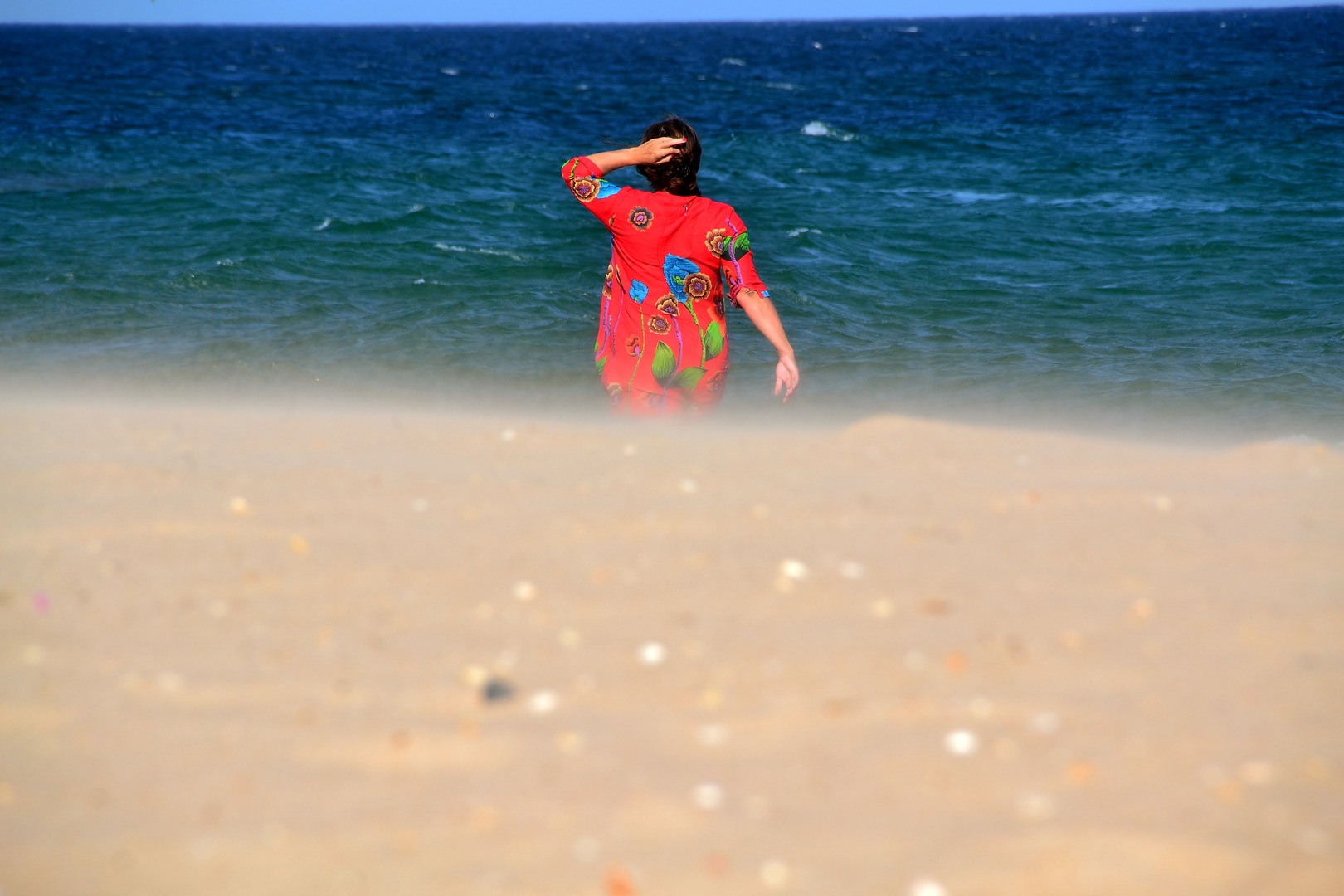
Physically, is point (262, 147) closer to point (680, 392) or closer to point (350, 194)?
point (350, 194)

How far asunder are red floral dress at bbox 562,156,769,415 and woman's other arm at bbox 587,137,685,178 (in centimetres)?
13

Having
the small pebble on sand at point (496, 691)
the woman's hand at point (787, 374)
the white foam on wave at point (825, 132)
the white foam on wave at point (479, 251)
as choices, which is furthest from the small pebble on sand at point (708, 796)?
the white foam on wave at point (825, 132)

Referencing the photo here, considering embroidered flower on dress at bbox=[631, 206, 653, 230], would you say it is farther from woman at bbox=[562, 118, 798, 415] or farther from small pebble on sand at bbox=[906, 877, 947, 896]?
small pebble on sand at bbox=[906, 877, 947, 896]

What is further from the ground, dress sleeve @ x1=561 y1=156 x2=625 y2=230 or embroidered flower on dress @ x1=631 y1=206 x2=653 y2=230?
dress sleeve @ x1=561 y1=156 x2=625 y2=230

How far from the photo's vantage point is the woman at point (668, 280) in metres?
4.60

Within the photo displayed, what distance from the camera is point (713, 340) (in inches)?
192

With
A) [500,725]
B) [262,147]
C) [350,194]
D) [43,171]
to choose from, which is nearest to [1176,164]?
[350,194]

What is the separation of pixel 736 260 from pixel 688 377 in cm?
58

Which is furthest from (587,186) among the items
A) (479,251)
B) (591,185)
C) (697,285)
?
(479,251)

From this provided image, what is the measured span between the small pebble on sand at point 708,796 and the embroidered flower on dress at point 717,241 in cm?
309

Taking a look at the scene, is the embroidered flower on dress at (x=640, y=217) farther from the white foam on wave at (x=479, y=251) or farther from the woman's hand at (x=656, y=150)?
the white foam on wave at (x=479, y=251)

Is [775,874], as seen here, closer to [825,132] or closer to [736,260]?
[736,260]

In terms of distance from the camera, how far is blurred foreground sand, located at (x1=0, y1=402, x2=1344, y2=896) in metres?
1.80

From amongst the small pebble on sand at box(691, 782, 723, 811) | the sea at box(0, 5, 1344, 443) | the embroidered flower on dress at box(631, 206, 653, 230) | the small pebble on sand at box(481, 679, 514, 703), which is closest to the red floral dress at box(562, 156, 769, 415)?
the embroidered flower on dress at box(631, 206, 653, 230)
